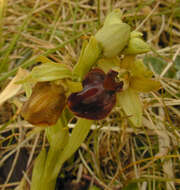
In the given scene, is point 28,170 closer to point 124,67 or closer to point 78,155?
point 78,155

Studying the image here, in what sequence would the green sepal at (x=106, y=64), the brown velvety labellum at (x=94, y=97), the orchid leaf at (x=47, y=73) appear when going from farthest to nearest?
the green sepal at (x=106, y=64), the brown velvety labellum at (x=94, y=97), the orchid leaf at (x=47, y=73)

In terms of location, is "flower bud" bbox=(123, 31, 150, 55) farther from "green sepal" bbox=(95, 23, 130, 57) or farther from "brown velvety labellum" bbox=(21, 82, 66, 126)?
"brown velvety labellum" bbox=(21, 82, 66, 126)

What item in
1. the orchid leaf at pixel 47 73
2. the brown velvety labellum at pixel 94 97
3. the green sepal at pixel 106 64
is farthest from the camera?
the green sepal at pixel 106 64

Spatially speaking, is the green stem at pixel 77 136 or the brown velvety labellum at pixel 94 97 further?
the green stem at pixel 77 136

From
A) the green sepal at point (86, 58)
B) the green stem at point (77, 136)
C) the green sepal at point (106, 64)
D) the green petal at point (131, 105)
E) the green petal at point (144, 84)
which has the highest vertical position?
the green sepal at point (86, 58)

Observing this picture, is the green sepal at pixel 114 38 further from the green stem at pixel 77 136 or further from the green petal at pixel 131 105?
the green stem at pixel 77 136

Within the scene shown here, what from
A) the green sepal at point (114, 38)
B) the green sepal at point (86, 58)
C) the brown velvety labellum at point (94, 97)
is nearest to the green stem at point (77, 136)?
the brown velvety labellum at point (94, 97)
